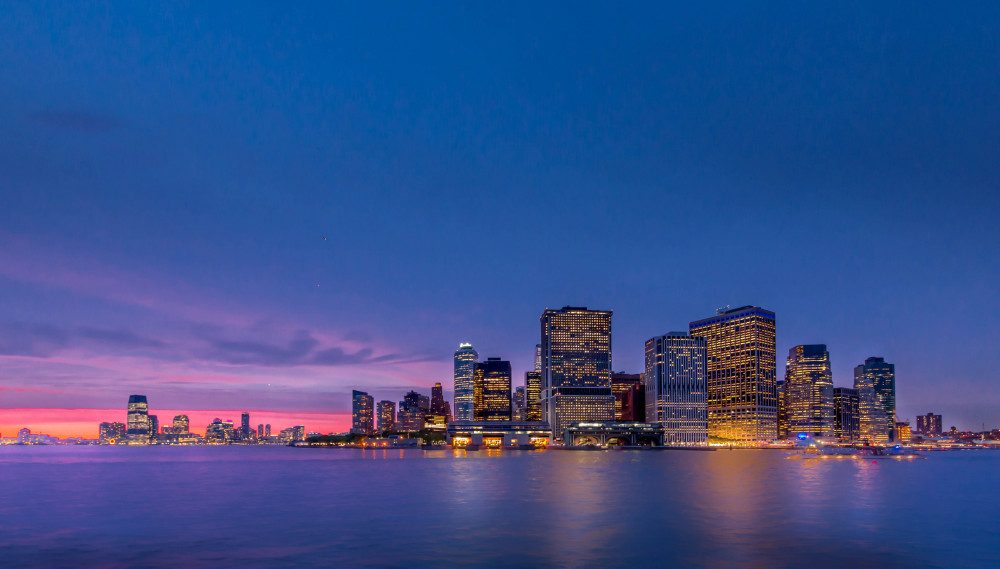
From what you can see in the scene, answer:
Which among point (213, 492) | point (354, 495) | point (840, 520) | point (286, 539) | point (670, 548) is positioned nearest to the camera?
point (670, 548)

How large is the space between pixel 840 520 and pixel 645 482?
4609cm

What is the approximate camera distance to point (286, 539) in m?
50.5

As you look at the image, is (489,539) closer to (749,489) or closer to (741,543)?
(741,543)

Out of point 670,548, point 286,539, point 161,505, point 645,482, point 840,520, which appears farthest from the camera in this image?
point 645,482

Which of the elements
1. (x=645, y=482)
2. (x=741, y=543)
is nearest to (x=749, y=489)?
A: (x=645, y=482)

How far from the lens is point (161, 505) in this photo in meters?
74.0

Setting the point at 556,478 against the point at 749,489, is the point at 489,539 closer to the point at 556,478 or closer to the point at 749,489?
the point at 749,489

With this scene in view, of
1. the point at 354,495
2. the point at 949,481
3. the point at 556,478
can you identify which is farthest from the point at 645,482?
the point at 949,481

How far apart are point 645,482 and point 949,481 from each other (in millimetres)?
55056

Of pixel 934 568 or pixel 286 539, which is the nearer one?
pixel 934 568

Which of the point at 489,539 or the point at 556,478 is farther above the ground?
the point at 489,539

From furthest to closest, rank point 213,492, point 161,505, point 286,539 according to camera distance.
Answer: point 213,492 → point 161,505 → point 286,539

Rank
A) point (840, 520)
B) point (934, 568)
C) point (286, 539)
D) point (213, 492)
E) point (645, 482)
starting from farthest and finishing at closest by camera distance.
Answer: point (645, 482) < point (213, 492) < point (840, 520) < point (286, 539) < point (934, 568)

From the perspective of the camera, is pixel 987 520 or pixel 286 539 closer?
pixel 286 539
